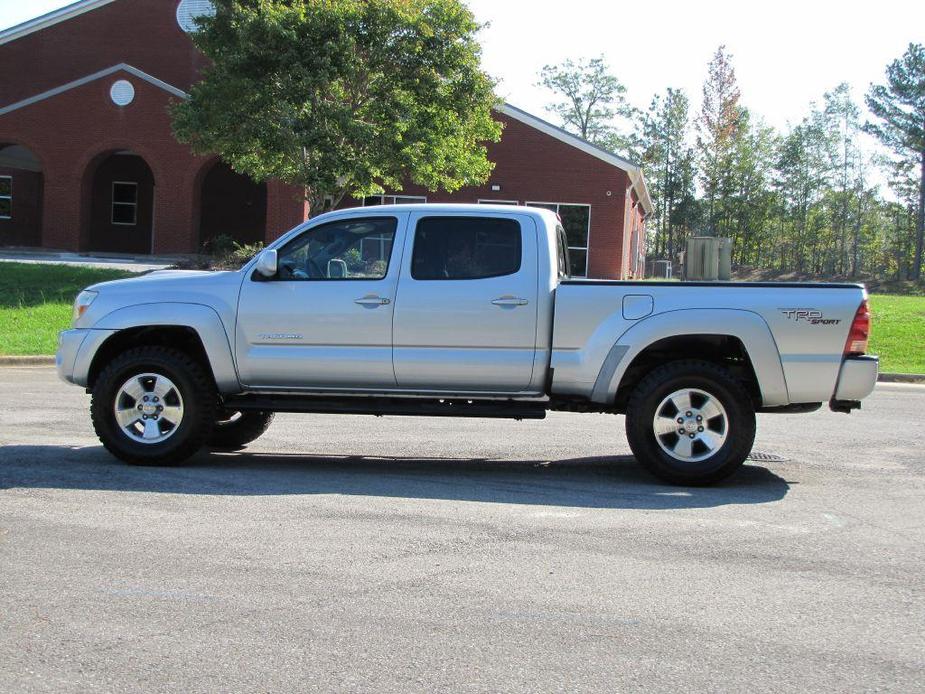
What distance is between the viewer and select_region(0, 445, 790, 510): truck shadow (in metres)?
7.31

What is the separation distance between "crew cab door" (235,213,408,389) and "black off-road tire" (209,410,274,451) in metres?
1.14

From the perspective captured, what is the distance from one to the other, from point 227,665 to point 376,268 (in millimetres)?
4506

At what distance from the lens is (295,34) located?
998 inches

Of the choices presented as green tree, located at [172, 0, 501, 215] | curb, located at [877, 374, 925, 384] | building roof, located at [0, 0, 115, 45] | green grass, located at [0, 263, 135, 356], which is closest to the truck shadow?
green grass, located at [0, 263, 135, 356]

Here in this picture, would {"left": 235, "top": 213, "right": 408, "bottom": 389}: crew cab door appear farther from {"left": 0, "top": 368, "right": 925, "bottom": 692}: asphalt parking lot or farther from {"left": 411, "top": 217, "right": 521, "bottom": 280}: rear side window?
{"left": 0, "top": 368, "right": 925, "bottom": 692}: asphalt parking lot

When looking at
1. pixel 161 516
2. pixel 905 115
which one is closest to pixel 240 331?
pixel 161 516

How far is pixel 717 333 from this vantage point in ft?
25.2

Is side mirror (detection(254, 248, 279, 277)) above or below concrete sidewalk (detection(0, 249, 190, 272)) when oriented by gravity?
below

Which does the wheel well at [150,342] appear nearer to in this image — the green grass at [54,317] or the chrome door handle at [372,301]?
the chrome door handle at [372,301]

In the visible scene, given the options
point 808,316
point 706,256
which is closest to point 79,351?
point 808,316

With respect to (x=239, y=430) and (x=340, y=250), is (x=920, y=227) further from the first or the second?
(x=340, y=250)

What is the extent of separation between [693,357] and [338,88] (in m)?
20.4

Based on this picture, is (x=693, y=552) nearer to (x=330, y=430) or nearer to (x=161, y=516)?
(x=161, y=516)

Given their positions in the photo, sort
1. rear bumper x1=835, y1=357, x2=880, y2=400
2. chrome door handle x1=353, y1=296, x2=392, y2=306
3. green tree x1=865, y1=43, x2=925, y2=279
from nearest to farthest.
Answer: rear bumper x1=835, y1=357, x2=880, y2=400, chrome door handle x1=353, y1=296, x2=392, y2=306, green tree x1=865, y1=43, x2=925, y2=279
